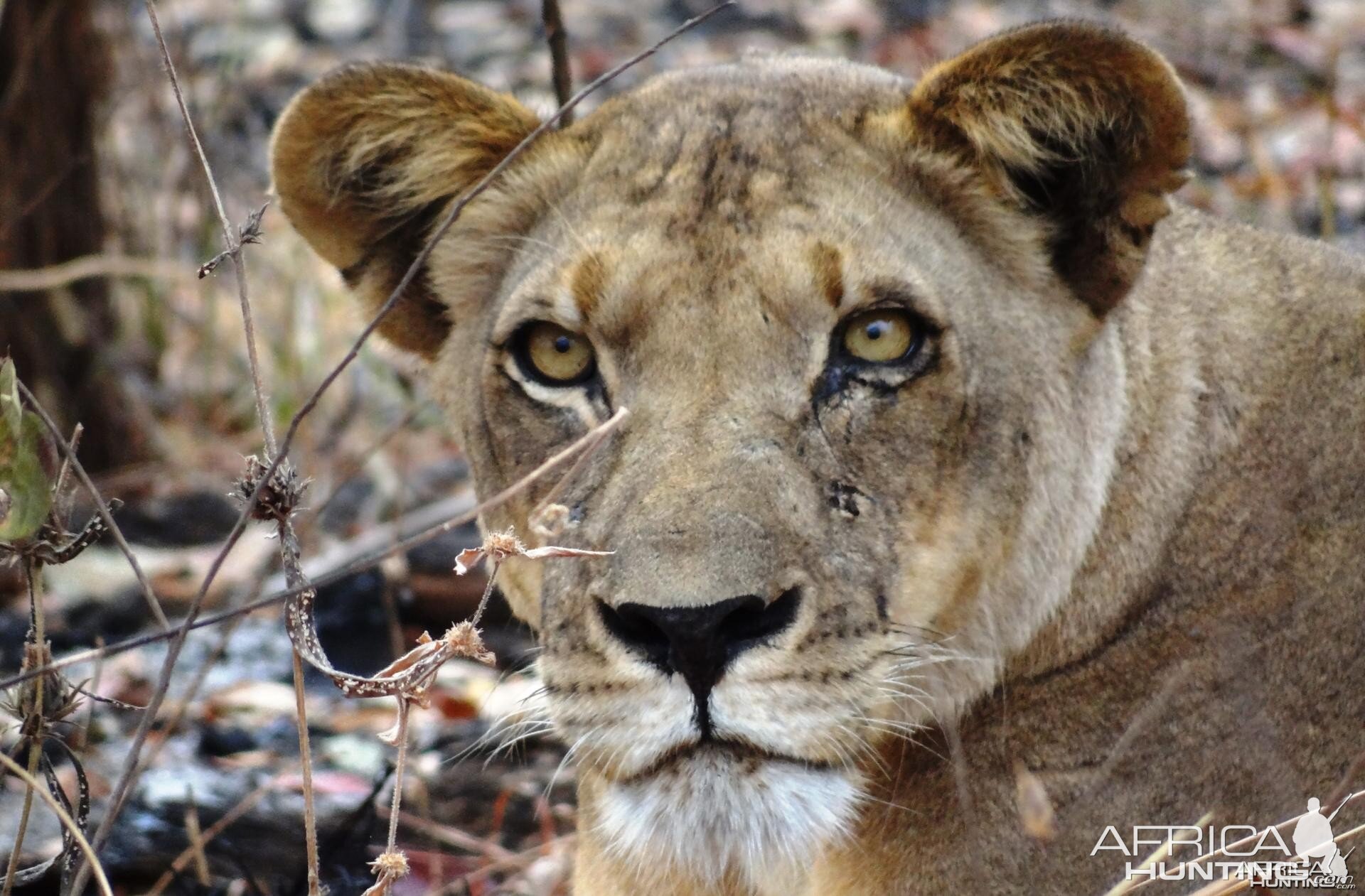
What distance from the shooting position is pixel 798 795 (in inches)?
132

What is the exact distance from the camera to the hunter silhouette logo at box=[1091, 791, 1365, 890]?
138 inches

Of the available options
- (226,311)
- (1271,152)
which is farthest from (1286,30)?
(226,311)

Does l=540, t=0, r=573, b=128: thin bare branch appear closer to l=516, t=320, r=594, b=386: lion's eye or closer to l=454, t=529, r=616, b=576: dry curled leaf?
l=516, t=320, r=594, b=386: lion's eye

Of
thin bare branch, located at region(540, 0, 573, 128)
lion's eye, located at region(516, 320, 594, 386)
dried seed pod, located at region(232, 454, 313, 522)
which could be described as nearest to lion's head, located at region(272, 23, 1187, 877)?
lion's eye, located at region(516, 320, 594, 386)

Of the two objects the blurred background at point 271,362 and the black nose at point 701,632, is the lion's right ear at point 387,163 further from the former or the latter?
the black nose at point 701,632

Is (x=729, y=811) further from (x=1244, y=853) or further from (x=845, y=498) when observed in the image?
(x=1244, y=853)

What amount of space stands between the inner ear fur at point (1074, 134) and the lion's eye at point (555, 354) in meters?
0.91

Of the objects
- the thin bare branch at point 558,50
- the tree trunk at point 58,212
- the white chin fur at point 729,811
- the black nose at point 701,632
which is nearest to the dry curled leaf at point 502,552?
the black nose at point 701,632

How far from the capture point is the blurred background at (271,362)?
18.8ft

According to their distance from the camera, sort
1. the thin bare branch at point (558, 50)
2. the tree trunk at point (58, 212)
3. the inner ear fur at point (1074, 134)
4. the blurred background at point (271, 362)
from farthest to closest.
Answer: the tree trunk at point (58, 212) < the blurred background at point (271, 362) < the thin bare branch at point (558, 50) < the inner ear fur at point (1074, 134)

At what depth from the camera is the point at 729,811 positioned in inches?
130

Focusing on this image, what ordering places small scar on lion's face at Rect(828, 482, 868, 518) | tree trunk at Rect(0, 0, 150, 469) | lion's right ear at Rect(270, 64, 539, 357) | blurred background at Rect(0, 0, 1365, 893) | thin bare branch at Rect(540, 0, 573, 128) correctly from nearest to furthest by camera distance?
1. small scar on lion's face at Rect(828, 482, 868, 518)
2. lion's right ear at Rect(270, 64, 539, 357)
3. thin bare branch at Rect(540, 0, 573, 128)
4. blurred background at Rect(0, 0, 1365, 893)
5. tree trunk at Rect(0, 0, 150, 469)

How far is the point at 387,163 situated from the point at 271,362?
18.1ft

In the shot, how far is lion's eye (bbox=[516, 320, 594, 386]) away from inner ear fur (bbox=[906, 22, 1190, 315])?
91cm
